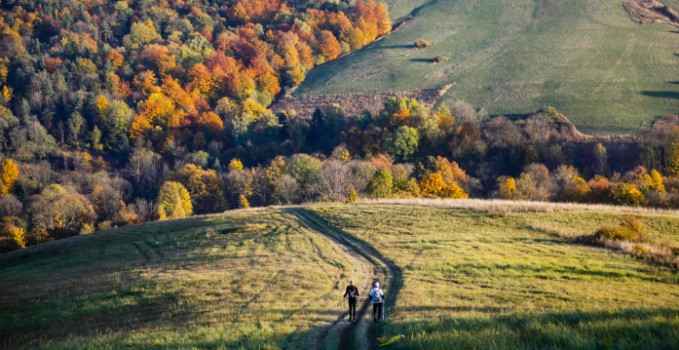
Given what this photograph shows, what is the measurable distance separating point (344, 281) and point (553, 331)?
17.0m

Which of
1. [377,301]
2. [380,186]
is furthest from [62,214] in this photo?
[377,301]

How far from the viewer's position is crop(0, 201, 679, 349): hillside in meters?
18.9

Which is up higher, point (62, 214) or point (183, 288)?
point (183, 288)

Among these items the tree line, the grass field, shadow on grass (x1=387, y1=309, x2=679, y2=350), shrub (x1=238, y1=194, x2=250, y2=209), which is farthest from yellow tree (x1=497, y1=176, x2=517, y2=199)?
shadow on grass (x1=387, y1=309, x2=679, y2=350)

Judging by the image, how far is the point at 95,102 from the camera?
16862 cm

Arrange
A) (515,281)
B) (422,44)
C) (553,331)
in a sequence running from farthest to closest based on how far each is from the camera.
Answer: (422,44)
(515,281)
(553,331)

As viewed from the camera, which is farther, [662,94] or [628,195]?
[662,94]

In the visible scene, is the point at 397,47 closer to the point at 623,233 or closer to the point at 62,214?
the point at 62,214

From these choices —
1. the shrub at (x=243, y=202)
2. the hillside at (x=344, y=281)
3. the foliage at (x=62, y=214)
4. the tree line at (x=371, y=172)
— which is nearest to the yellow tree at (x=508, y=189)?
the tree line at (x=371, y=172)

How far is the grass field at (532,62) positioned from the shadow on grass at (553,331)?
312ft

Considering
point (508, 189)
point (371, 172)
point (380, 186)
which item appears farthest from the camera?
point (371, 172)

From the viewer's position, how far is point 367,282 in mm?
30938

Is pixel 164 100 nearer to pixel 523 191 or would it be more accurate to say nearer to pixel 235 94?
pixel 235 94

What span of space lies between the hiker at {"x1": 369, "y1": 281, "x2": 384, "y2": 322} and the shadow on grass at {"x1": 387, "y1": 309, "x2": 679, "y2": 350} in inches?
112
